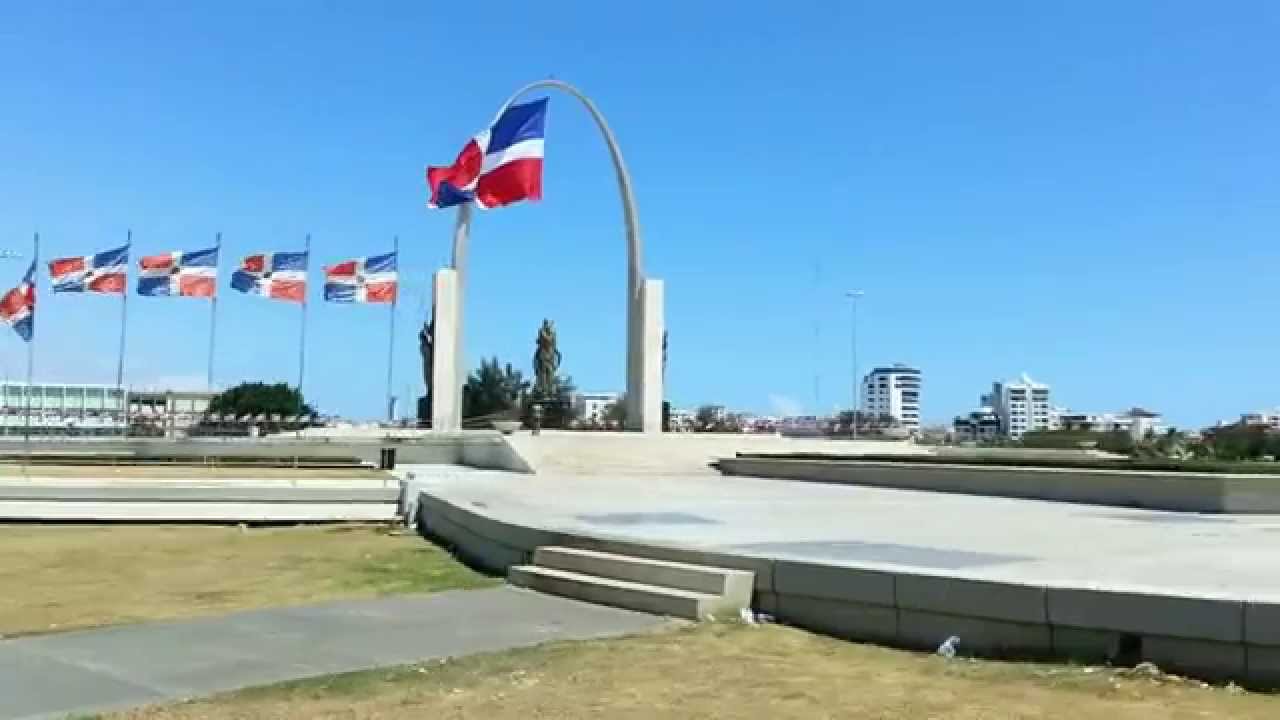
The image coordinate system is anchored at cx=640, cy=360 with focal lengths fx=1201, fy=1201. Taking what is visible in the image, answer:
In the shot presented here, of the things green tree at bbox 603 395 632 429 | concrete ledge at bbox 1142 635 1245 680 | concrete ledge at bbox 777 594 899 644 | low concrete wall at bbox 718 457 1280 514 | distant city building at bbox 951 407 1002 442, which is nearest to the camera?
concrete ledge at bbox 1142 635 1245 680

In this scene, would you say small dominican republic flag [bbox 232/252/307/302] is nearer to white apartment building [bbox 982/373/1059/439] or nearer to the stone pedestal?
the stone pedestal

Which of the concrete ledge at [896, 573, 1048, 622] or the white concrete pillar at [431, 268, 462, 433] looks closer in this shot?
the concrete ledge at [896, 573, 1048, 622]

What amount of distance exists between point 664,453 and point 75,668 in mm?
26288

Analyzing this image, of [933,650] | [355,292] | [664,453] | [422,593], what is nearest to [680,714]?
[933,650]

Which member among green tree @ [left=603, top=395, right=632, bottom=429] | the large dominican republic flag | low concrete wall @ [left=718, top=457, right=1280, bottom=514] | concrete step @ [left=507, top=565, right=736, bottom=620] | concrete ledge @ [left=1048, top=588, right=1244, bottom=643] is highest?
the large dominican republic flag

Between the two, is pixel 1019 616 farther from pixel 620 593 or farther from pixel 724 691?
pixel 620 593

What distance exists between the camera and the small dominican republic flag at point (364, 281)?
47.4 meters

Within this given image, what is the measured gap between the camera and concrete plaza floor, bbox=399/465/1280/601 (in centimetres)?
839

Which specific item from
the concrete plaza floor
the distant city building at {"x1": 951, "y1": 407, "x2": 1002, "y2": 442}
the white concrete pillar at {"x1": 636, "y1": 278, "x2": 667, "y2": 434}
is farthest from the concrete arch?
the distant city building at {"x1": 951, "y1": 407, "x2": 1002, "y2": 442}

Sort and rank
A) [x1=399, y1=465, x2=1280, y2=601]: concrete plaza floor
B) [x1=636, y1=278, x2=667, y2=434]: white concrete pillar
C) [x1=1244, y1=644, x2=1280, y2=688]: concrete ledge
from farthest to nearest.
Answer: [x1=636, y1=278, x2=667, y2=434]: white concrete pillar, [x1=399, y1=465, x2=1280, y2=601]: concrete plaza floor, [x1=1244, y1=644, x2=1280, y2=688]: concrete ledge

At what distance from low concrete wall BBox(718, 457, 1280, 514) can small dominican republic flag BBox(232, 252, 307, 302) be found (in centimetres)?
2685

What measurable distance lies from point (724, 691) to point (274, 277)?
142 ft

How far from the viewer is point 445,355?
139ft

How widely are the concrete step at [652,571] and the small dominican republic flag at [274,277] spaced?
3866cm
